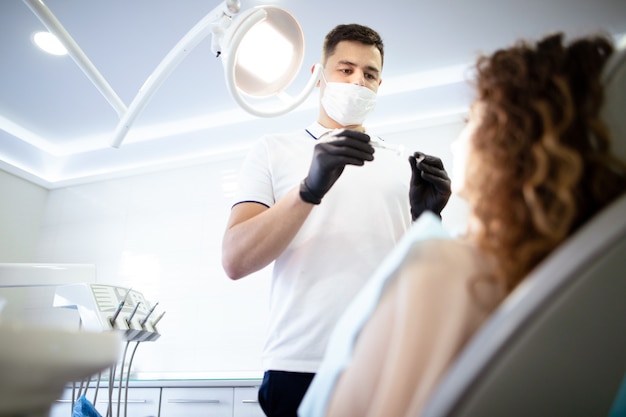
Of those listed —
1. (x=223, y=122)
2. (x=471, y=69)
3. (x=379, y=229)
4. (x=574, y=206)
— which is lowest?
(x=574, y=206)

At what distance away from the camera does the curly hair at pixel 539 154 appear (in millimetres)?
552

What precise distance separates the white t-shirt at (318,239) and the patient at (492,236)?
0.45 metres

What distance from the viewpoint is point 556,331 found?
19.1 inches

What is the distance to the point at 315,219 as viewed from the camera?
1257 mm

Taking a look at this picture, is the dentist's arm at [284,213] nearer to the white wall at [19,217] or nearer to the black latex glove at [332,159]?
the black latex glove at [332,159]

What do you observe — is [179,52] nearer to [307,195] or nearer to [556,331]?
[307,195]

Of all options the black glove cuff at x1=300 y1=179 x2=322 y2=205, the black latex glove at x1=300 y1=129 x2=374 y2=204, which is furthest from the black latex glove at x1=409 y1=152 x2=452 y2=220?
the black glove cuff at x1=300 y1=179 x2=322 y2=205

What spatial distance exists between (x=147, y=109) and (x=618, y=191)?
349 cm

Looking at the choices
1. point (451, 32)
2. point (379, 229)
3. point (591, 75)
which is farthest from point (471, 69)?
point (451, 32)

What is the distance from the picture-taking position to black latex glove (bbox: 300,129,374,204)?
3.45 feet

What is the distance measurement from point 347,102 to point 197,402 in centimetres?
163

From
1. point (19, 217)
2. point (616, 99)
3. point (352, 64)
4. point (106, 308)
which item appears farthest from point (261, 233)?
point (19, 217)

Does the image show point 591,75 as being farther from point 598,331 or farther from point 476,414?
point 476,414

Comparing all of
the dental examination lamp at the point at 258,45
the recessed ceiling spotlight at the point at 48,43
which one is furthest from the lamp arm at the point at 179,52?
the recessed ceiling spotlight at the point at 48,43
